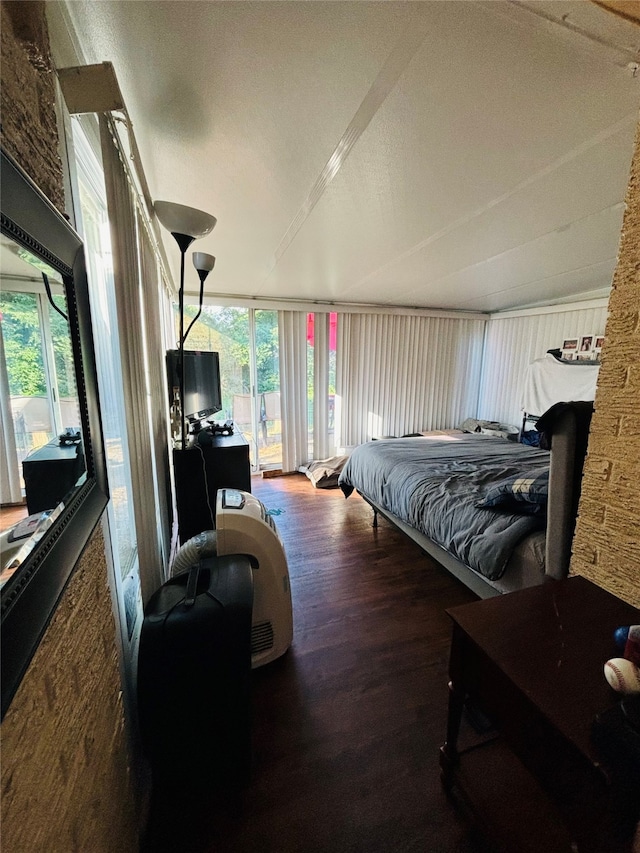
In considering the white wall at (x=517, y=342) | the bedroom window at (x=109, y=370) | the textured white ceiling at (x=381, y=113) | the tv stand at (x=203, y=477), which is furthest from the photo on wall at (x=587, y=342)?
the bedroom window at (x=109, y=370)

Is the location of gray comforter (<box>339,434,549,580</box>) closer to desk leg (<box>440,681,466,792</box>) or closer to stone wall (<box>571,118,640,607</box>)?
stone wall (<box>571,118,640,607</box>)

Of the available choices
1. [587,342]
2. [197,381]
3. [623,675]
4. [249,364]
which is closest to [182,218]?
[197,381]

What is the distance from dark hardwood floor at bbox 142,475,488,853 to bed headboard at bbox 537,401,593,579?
83 cm

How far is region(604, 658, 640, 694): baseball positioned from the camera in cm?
69

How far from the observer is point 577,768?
2.17 ft

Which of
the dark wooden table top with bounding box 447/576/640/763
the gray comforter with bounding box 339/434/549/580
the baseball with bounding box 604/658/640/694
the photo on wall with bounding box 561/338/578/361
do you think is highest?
the photo on wall with bounding box 561/338/578/361

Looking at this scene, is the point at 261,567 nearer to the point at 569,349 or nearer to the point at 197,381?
the point at 197,381

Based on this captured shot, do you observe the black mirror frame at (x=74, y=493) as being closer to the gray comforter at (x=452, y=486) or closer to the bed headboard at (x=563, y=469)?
the bed headboard at (x=563, y=469)

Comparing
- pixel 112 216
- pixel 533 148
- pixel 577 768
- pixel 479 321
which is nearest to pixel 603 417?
pixel 577 768

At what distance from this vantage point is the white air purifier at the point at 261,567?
154 cm

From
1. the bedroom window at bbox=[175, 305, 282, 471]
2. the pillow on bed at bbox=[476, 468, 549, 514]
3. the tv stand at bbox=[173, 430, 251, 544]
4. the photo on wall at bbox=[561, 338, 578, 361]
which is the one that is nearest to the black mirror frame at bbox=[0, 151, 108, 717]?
the tv stand at bbox=[173, 430, 251, 544]

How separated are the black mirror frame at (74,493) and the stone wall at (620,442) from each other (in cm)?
137

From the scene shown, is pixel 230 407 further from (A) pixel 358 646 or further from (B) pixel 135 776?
(B) pixel 135 776

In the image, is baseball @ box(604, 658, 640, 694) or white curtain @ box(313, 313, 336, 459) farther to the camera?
white curtain @ box(313, 313, 336, 459)
